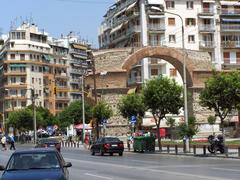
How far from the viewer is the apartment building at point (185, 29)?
100375 millimetres

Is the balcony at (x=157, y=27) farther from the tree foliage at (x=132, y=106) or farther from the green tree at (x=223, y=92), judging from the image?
the green tree at (x=223, y=92)

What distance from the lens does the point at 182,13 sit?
102 meters

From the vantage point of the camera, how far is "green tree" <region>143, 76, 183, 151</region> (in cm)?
4781

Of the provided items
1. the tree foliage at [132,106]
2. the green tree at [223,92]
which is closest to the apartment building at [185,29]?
the tree foliage at [132,106]

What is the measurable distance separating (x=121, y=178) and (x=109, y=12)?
10398 centimetres

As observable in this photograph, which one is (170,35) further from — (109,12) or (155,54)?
(155,54)

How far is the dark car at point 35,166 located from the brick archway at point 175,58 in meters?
54.3

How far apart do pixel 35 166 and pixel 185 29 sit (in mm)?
88816

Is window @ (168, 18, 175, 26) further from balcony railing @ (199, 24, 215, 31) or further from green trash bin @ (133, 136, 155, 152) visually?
green trash bin @ (133, 136, 155, 152)

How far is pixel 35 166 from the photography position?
45.6ft

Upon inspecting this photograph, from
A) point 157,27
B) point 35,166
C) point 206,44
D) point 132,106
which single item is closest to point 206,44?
point 206,44

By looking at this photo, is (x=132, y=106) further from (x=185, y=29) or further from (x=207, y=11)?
(x=207, y=11)

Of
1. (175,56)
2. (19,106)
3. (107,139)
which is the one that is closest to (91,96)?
(175,56)

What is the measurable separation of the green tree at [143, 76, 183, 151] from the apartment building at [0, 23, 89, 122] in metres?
85.4
